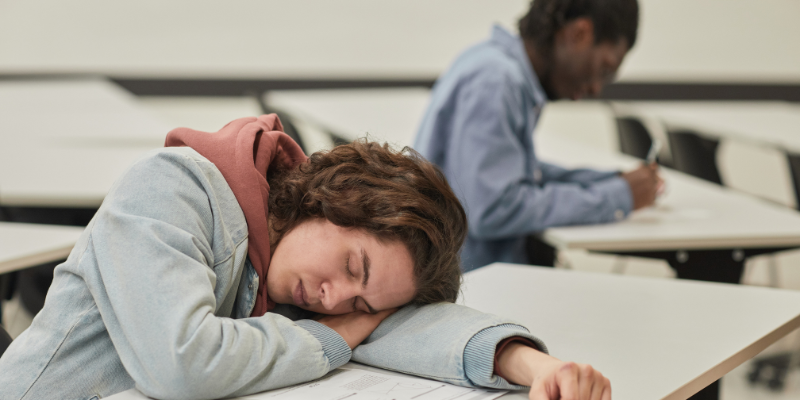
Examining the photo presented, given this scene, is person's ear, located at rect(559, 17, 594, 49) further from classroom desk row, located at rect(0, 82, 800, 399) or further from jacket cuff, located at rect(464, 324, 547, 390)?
jacket cuff, located at rect(464, 324, 547, 390)

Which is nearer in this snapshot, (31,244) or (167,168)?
(167,168)

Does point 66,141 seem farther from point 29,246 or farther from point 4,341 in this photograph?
point 4,341

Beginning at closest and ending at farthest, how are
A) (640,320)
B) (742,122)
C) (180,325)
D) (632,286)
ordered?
(180,325), (640,320), (632,286), (742,122)

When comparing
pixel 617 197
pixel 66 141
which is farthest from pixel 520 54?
pixel 66 141

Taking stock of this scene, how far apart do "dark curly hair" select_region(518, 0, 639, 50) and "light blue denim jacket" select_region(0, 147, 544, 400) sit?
1.25 meters

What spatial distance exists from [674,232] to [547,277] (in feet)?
1.91

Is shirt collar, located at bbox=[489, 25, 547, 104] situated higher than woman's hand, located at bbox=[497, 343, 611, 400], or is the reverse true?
shirt collar, located at bbox=[489, 25, 547, 104]

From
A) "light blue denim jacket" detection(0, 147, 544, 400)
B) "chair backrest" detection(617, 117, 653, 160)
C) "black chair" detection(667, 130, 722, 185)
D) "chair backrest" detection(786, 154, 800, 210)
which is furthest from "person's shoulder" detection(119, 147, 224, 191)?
"black chair" detection(667, 130, 722, 185)

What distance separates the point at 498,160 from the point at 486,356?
109 cm

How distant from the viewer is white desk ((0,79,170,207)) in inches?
74.3

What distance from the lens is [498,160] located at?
1.84 m

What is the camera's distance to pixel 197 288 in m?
0.74

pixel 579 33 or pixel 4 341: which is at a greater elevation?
pixel 579 33

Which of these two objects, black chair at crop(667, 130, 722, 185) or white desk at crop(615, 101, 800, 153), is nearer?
white desk at crop(615, 101, 800, 153)
